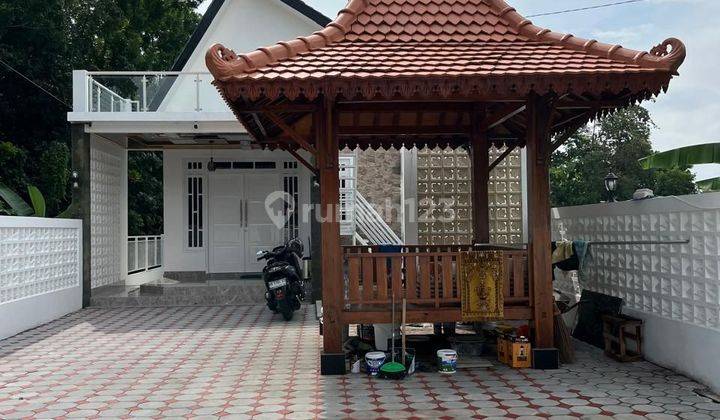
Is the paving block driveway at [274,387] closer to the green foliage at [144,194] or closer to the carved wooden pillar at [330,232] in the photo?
the carved wooden pillar at [330,232]

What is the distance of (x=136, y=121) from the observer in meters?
10.5

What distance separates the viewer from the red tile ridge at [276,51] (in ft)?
16.8

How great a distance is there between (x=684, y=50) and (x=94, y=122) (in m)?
8.99

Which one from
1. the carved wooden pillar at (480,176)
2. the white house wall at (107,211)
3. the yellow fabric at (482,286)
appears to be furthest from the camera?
the white house wall at (107,211)

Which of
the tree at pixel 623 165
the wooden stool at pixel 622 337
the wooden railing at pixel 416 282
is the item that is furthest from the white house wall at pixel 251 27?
the tree at pixel 623 165

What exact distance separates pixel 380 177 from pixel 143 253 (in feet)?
17.8

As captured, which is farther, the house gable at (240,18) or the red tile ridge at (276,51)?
the house gable at (240,18)

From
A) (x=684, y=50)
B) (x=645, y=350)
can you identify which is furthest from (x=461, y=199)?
(x=684, y=50)

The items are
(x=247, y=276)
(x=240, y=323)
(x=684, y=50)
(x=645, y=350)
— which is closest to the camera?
(x=684, y=50)

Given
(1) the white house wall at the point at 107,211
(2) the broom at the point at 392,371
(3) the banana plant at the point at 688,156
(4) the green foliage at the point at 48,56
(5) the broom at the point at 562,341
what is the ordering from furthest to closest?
(4) the green foliage at the point at 48,56 → (1) the white house wall at the point at 107,211 → (3) the banana plant at the point at 688,156 → (5) the broom at the point at 562,341 → (2) the broom at the point at 392,371

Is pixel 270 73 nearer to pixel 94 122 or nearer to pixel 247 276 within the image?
pixel 94 122

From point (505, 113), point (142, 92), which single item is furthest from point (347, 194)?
point (505, 113)

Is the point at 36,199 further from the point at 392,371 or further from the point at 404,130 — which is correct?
the point at 392,371

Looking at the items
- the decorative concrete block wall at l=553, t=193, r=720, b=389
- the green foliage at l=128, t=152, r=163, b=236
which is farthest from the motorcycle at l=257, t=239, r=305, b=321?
the green foliage at l=128, t=152, r=163, b=236
